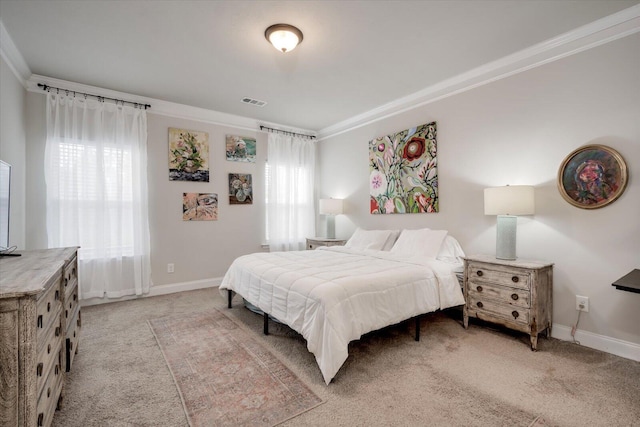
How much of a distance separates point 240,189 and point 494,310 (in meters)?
3.91

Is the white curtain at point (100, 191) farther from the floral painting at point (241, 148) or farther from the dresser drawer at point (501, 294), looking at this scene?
the dresser drawer at point (501, 294)

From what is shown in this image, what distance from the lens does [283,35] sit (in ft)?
8.13

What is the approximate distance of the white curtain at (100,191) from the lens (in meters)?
3.48

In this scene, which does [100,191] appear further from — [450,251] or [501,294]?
[501,294]

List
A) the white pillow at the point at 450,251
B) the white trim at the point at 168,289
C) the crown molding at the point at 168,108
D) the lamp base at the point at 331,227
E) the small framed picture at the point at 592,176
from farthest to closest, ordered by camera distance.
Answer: the lamp base at the point at 331,227 < the white trim at the point at 168,289 < the crown molding at the point at 168,108 < the white pillow at the point at 450,251 < the small framed picture at the point at 592,176

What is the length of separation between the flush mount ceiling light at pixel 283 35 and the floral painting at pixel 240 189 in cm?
262

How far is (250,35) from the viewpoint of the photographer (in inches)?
102

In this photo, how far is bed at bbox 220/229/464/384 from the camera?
2023mm

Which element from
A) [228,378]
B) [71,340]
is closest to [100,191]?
[71,340]

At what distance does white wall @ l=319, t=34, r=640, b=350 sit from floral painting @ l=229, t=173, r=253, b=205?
2909mm

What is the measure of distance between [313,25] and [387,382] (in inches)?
112

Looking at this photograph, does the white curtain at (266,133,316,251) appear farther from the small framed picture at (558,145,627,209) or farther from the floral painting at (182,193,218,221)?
the small framed picture at (558,145,627,209)

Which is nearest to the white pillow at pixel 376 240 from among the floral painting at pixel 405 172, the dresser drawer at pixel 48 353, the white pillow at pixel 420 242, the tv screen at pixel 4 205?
the white pillow at pixel 420 242

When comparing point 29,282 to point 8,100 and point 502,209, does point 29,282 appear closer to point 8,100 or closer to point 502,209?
point 8,100
